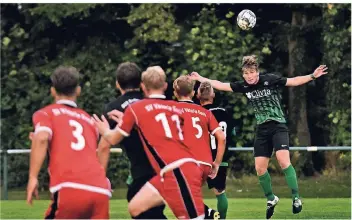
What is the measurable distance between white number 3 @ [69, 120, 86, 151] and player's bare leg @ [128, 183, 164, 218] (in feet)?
3.00

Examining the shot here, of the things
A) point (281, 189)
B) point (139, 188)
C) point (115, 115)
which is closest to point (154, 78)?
point (115, 115)

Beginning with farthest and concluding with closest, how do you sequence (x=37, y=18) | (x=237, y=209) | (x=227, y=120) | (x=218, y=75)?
(x=37, y=18)
(x=218, y=75)
(x=237, y=209)
(x=227, y=120)

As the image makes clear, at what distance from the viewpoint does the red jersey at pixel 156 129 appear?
8.37 metres

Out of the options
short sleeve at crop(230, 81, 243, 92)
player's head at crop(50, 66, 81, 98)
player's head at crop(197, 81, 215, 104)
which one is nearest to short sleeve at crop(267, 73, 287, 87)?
short sleeve at crop(230, 81, 243, 92)

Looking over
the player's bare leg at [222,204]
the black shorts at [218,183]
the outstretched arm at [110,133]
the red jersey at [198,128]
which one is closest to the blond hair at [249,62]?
the black shorts at [218,183]

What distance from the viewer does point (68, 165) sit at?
7.64 meters

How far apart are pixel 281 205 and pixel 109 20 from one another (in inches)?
406

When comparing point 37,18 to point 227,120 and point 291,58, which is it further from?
point 227,120

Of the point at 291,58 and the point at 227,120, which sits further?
the point at 291,58

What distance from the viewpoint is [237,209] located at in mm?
15219

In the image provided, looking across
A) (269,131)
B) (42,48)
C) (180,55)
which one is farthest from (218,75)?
(269,131)

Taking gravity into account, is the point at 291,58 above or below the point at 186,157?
above

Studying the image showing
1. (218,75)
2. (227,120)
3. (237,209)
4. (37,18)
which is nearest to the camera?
(227,120)

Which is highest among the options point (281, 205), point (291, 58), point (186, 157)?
point (291, 58)
